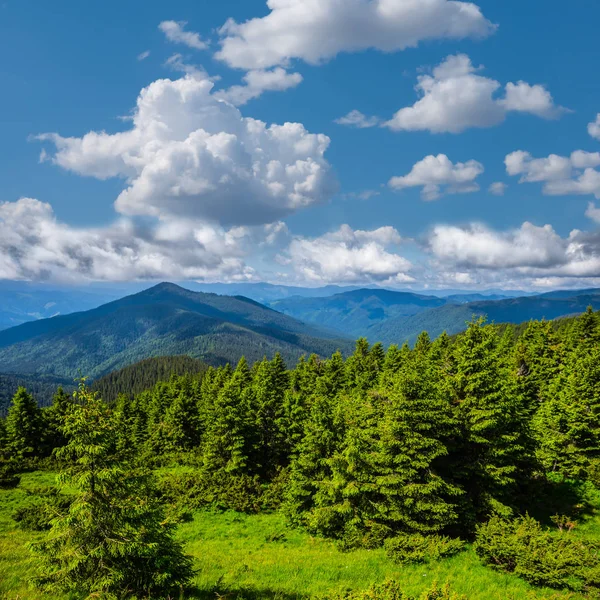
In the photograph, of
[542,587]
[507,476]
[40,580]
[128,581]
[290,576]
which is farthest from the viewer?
[507,476]

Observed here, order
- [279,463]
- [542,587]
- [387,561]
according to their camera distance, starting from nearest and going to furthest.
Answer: [542,587]
[387,561]
[279,463]

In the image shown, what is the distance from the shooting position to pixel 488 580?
16.1 m

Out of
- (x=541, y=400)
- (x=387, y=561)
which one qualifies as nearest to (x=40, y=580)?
(x=387, y=561)

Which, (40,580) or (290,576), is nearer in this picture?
(40,580)

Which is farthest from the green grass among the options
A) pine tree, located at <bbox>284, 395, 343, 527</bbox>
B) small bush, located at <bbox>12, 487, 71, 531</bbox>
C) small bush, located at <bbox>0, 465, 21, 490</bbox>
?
small bush, located at <bbox>0, 465, 21, 490</bbox>

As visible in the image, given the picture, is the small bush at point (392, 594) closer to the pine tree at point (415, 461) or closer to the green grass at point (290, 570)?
the green grass at point (290, 570)

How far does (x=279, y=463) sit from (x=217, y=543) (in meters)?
19.0

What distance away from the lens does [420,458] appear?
20734mm

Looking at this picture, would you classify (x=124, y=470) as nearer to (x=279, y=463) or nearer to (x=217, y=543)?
(x=217, y=543)

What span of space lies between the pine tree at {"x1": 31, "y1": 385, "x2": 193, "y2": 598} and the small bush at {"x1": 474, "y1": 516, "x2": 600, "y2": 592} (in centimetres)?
1519

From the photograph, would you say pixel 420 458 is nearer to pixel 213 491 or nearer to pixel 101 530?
pixel 101 530

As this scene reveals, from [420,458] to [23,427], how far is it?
55.3 m

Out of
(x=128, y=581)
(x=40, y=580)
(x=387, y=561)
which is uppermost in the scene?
(x=40, y=580)

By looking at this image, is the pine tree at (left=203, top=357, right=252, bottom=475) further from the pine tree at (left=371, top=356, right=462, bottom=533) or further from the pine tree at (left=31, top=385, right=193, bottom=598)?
the pine tree at (left=31, top=385, right=193, bottom=598)
